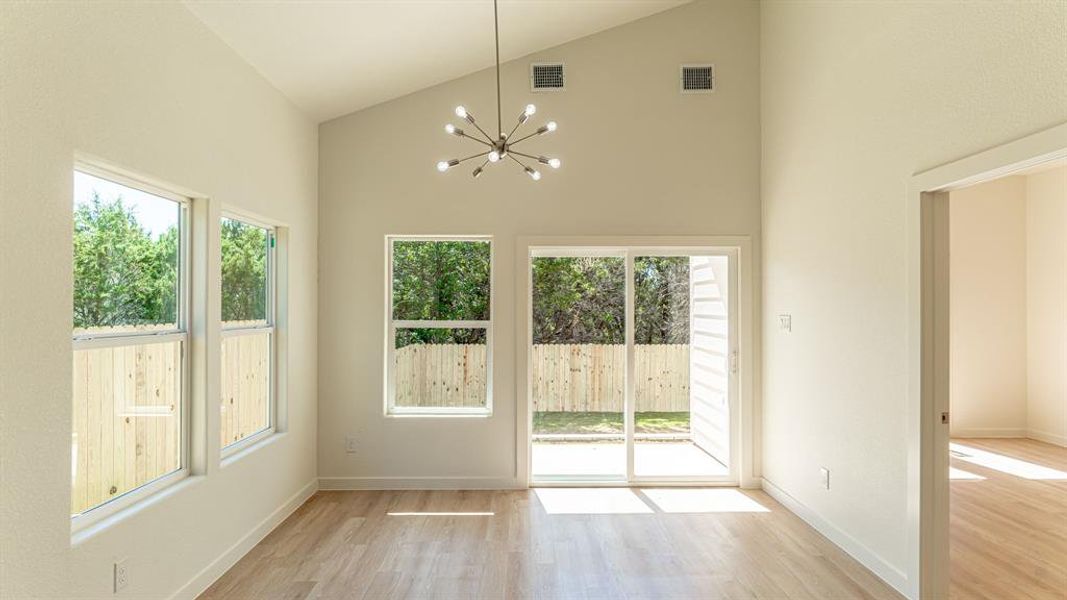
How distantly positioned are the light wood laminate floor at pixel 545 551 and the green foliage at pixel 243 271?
153 cm

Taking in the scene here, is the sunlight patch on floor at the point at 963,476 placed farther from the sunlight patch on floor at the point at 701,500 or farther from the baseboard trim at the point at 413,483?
the baseboard trim at the point at 413,483

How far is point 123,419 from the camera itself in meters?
2.57

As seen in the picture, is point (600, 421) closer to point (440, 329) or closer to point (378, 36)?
point (440, 329)

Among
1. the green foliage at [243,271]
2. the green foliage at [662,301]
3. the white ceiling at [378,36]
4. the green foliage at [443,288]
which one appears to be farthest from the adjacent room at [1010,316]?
the green foliage at [243,271]

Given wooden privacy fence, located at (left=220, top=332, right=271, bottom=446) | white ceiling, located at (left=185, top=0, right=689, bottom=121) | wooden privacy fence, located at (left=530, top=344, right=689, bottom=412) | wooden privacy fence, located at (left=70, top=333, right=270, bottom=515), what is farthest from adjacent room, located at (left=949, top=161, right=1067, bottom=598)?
wooden privacy fence, located at (left=70, top=333, right=270, bottom=515)

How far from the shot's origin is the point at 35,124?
1.96 meters

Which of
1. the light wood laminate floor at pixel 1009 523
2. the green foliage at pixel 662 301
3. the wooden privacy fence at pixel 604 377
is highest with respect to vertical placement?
the green foliage at pixel 662 301

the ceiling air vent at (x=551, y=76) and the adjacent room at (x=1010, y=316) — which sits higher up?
the ceiling air vent at (x=551, y=76)

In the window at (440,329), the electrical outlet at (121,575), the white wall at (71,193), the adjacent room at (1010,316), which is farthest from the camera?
the adjacent room at (1010,316)

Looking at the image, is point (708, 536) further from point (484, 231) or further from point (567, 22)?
point (567, 22)

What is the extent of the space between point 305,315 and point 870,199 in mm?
4038

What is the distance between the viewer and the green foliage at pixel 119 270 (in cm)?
231

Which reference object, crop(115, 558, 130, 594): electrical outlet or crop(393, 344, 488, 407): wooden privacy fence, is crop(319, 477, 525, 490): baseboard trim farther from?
crop(115, 558, 130, 594): electrical outlet

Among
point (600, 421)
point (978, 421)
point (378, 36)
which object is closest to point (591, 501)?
point (600, 421)
